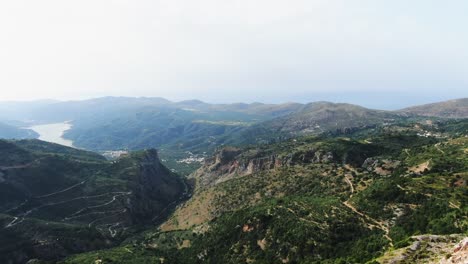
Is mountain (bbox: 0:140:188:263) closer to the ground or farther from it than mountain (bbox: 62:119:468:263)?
closer to the ground

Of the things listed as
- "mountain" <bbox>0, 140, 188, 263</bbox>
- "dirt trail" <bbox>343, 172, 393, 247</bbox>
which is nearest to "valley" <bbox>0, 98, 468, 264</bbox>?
"dirt trail" <bbox>343, 172, 393, 247</bbox>

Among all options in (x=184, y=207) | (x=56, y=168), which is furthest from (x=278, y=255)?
(x=56, y=168)

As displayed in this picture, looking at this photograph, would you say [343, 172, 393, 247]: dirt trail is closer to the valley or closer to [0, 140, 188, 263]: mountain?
the valley

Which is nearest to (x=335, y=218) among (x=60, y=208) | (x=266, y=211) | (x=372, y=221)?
(x=372, y=221)

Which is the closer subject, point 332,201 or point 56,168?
point 332,201

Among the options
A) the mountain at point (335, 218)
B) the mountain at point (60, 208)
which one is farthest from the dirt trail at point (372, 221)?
the mountain at point (60, 208)

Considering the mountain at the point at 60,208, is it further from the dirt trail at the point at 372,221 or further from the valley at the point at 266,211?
the dirt trail at the point at 372,221

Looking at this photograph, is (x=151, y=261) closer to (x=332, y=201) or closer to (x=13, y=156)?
(x=332, y=201)
